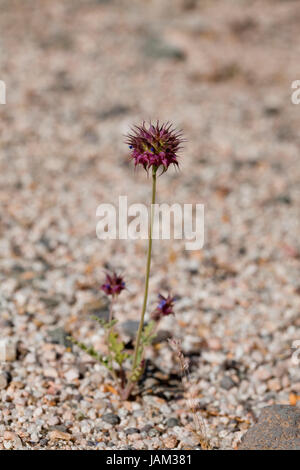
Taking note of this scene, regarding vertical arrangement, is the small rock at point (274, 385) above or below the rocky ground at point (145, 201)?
below

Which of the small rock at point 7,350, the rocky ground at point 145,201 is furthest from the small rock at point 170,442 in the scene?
the small rock at point 7,350

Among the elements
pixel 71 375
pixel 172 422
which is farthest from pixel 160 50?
pixel 172 422

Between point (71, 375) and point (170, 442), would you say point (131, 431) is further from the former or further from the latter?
point (71, 375)

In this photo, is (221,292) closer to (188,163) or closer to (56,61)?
(188,163)

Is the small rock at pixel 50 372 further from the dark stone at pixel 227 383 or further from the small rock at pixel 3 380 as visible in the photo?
the dark stone at pixel 227 383

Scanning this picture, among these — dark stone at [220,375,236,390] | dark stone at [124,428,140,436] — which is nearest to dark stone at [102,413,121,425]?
dark stone at [124,428,140,436]
